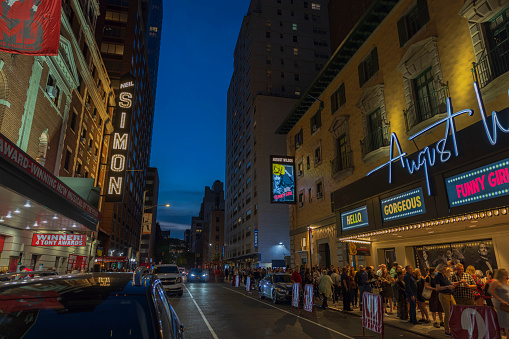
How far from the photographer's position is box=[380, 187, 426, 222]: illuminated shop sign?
1306 centimetres

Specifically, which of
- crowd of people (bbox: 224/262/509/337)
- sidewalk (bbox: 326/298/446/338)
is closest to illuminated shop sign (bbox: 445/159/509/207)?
crowd of people (bbox: 224/262/509/337)

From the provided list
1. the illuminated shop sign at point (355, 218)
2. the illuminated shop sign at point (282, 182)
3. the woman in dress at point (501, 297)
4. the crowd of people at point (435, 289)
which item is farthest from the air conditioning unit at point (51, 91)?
the woman in dress at point (501, 297)

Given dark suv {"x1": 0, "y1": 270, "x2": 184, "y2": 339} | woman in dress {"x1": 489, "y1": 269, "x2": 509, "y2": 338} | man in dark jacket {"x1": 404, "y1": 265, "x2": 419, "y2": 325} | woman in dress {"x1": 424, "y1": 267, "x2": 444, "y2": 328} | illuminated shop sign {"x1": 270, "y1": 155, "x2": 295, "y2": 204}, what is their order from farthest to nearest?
illuminated shop sign {"x1": 270, "y1": 155, "x2": 295, "y2": 204}, man in dark jacket {"x1": 404, "y1": 265, "x2": 419, "y2": 325}, woman in dress {"x1": 424, "y1": 267, "x2": 444, "y2": 328}, woman in dress {"x1": 489, "y1": 269, "x2": 509, "y2": 338}, dark suv {"x1": 0, "y1": 270, "x2": 184, "y2": 339}

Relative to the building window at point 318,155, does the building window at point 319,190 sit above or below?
below

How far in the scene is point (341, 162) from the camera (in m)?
21.4

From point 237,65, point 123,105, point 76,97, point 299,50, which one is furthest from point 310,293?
point 237,65

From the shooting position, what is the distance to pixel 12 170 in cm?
969

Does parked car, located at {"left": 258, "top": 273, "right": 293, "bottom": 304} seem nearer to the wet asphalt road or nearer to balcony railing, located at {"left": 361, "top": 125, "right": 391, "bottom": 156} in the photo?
the wet asphalt road

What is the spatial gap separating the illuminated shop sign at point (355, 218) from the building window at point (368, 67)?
764 centimetres

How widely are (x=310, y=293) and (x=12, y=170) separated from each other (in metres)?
11.5

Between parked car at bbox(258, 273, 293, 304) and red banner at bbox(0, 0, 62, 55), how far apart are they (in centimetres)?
1499

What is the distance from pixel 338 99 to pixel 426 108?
29.0ft

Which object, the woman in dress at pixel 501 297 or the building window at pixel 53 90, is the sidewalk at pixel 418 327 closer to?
the woman in dress at pixel 501 297

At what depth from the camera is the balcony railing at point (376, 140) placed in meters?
16.7
